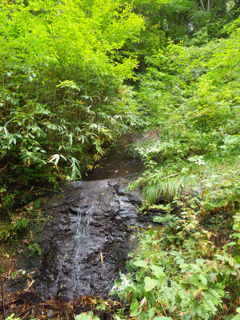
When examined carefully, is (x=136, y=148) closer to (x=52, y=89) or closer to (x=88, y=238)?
(x=88, y=238)

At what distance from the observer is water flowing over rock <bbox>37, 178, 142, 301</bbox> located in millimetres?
2777

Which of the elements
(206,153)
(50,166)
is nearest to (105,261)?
(50,166)

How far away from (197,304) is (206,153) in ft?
8.59

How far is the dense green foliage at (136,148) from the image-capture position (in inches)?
74.6

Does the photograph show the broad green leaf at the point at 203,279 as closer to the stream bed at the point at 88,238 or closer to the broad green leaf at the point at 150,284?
the broad green leaf at the point at 150,284

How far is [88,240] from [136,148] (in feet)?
6.14

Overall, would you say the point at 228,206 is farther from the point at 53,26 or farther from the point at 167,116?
the point at 53,26

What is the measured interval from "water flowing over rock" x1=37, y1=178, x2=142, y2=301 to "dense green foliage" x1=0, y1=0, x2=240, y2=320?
1.04 ft

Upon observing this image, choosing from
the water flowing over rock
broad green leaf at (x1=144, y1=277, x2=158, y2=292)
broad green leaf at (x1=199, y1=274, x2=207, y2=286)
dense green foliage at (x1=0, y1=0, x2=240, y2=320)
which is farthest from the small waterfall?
broad green leaf at (x1=199, y1=274, x2=207, y2=286)

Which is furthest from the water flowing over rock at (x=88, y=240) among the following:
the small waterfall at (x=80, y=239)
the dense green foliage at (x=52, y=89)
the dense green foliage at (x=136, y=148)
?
the dense green foliage at (x=52, y=89)

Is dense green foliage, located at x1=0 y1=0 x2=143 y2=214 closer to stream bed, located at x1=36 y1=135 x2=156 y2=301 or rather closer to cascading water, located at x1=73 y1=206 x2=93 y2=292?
stream bed, located at x1=36 y1=135 x2=156 y2=301

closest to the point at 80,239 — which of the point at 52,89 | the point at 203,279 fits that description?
the point at 203,279

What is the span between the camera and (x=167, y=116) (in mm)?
4613

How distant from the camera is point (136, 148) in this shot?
3893 mm
